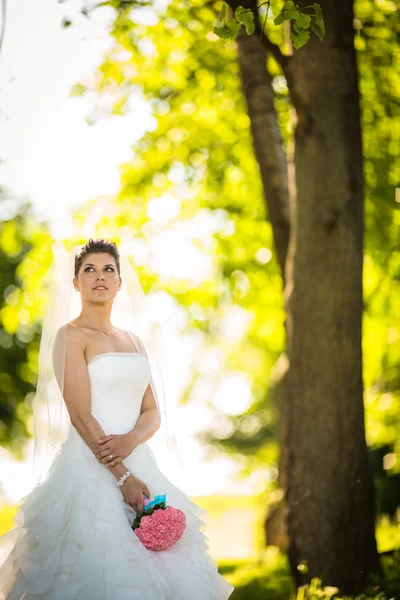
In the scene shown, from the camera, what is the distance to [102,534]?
441cm

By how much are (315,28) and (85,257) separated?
7.67ft

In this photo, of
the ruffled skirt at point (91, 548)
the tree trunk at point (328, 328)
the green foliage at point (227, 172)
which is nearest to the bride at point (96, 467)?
the ruffled skirt at point (91, 548)

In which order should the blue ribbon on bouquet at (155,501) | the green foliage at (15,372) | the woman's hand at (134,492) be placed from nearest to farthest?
the blue ribbon on bouquet at (155,501)
the woman's hand at (134,492)
the green foliage at (15,372)

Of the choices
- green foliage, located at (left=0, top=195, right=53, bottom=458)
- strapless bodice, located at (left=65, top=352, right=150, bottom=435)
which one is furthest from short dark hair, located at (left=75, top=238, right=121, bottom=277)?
green foliage, located at (left=0, top=195, right=53, bottom=458)

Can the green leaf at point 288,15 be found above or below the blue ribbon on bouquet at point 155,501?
above

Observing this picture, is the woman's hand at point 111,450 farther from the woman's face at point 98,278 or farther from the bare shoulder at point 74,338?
the woman's face at point 98,278

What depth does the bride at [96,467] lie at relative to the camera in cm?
433

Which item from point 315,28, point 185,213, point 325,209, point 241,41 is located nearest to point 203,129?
point 185,213

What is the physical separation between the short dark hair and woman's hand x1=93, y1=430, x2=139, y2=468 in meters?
1.14

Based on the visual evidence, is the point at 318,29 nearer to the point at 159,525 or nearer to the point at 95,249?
the point at 95,249

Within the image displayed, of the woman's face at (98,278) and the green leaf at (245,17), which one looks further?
the green leaf at (245,17)

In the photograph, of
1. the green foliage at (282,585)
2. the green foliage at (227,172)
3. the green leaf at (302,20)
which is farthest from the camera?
the green foliage at (227,172)

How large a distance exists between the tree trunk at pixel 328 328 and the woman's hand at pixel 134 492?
2.61m

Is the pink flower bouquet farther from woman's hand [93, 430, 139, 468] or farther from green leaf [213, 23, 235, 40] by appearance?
green leaf [213, 23, 235, 40]
